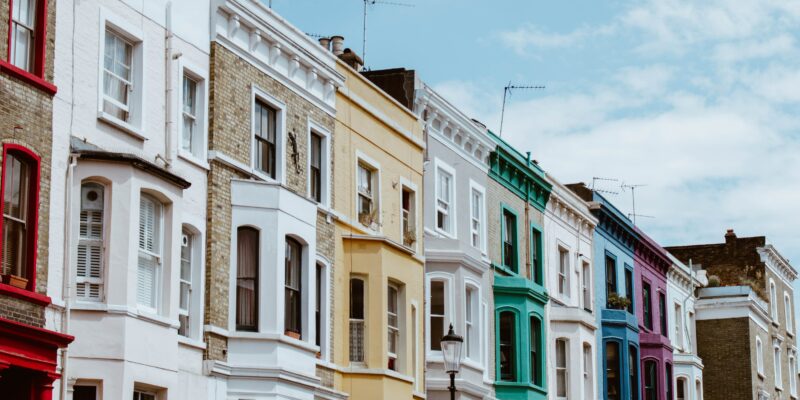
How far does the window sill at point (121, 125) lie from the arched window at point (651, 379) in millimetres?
32979

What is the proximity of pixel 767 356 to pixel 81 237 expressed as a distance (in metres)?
52.4

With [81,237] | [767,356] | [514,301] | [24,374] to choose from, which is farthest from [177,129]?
[767,356]

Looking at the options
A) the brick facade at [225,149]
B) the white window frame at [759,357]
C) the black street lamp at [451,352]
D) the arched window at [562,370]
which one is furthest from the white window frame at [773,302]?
the brick facade at [225,149]

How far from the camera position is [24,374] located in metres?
24.3

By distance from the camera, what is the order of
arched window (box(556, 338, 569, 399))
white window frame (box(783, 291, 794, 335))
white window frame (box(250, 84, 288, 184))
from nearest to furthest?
white window frame (box(250, 84, 288, 184)) → arched window (box(556, 338, 569, 399)) → white window frame (box(783, 291, 794, 335))

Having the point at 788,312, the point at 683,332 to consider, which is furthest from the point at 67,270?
the point at 788,312

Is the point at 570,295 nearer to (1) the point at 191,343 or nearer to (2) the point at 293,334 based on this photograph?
(2) the point at 293,334

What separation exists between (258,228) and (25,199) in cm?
758

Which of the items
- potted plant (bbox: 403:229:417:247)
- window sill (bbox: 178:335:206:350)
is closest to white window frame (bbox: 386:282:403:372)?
potted plant (bbox: 403:229:417:247)

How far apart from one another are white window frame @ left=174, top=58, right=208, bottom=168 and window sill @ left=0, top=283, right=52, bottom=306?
5374 millimetres

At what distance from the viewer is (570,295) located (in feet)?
167

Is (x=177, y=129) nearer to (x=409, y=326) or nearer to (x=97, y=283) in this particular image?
(x=97, y=283)

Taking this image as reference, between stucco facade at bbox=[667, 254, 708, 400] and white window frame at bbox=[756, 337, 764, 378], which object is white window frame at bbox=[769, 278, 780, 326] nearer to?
white window frame at bbox=[756, 337, 764, 378]

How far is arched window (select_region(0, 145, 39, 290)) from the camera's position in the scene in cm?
2417
